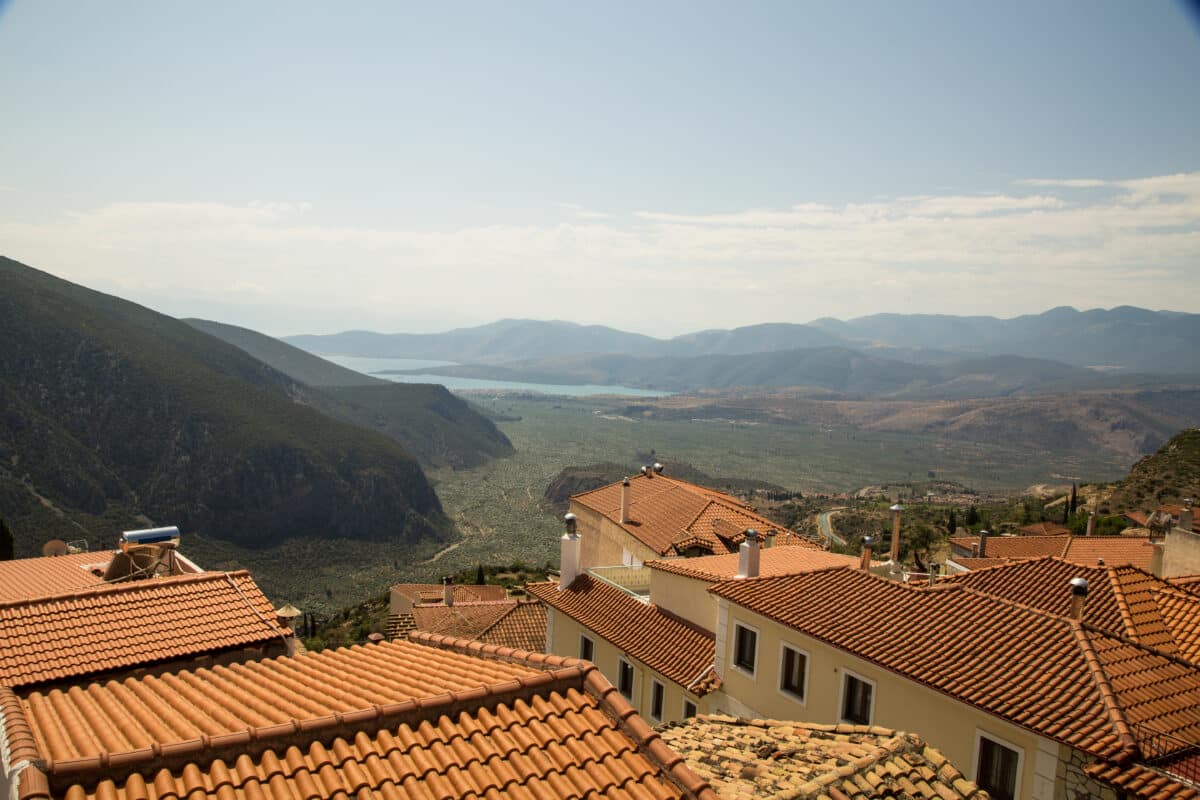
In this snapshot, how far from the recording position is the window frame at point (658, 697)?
14.3 m

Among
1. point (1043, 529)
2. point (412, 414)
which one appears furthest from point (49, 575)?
point (412, 414)

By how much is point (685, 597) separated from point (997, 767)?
708 centimetres

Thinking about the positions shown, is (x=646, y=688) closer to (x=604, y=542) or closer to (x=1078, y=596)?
(x=1078, y=596)

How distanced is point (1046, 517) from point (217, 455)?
6046cm

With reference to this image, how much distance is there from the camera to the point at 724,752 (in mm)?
8086

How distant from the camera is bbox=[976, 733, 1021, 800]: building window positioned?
9.05m

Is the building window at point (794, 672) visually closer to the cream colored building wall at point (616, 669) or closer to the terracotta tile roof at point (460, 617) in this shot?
the cream colored building wall at point (616, 669)

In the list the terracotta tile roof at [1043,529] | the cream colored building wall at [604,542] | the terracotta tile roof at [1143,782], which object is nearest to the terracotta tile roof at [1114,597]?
the terracotta tile roof at [1143,782]

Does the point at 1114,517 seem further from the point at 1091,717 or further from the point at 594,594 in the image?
the point at 1091,717

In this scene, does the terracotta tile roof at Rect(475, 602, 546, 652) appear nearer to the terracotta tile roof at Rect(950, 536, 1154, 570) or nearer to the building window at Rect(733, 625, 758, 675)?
the building window at Rect(733, 625, 758, 675)

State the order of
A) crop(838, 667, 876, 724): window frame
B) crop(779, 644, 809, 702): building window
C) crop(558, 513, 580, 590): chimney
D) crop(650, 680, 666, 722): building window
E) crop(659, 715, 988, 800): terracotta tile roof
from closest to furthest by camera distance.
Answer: crop(659, 715, 988, 800): terracotta tile roof → crop(838, 667, 876, 724): window frame → crop(779, 644, 809, 702): building window → crop(650, 680, 666, 722): building window → crop(558, 513, 580, 590): chimney

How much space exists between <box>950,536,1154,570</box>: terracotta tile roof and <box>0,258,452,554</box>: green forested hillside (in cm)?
4789

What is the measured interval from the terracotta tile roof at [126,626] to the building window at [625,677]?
659cm

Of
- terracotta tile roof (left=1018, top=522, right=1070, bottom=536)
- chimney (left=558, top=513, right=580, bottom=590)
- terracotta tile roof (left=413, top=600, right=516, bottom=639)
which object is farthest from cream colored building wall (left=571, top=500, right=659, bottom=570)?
terracotta tile roof (left=1018, top=522, right=1070, bottom=536)
